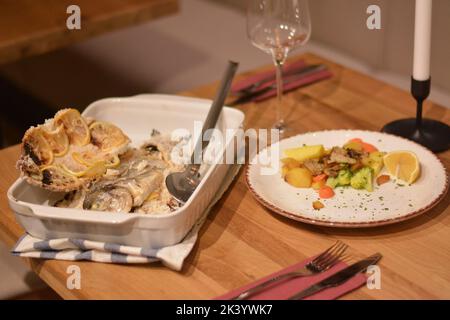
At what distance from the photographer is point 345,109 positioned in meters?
1.53

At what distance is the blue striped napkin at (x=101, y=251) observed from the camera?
1.06m

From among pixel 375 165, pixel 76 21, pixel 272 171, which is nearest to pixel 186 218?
pixel 272 171

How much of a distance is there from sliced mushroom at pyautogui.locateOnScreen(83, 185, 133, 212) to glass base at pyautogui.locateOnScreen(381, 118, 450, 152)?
1.89 feet

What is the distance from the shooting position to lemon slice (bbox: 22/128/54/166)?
119 cm

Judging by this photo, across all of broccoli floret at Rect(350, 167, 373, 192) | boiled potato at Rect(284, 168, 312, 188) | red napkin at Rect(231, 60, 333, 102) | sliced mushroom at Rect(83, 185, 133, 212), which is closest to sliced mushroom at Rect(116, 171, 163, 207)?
sliced mushroom at Rect(83, 185, 133, 212)

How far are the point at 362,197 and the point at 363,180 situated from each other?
0.12 feet

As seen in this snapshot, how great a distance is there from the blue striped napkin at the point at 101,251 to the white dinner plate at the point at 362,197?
0.16m

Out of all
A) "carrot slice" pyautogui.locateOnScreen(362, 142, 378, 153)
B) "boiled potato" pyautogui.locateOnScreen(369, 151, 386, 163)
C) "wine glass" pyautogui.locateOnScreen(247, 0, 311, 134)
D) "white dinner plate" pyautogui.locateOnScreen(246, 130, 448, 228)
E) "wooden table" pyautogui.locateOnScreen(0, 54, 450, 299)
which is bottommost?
"wooden table" pyautogui.locateOnScreen(0, 54, 450, 299)

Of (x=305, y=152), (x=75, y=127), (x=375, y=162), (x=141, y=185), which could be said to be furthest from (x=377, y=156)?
(x=75, y=127)

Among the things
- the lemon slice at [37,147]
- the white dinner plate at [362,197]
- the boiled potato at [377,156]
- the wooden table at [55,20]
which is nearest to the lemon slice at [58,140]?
the lemon slice at [37,147]

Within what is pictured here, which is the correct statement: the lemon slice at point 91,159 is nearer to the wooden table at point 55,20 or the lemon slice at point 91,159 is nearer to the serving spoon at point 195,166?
the serving spoon at point 195,166

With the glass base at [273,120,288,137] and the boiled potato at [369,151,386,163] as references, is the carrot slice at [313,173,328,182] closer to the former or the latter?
the boiled potato at [369,151,386,163]
